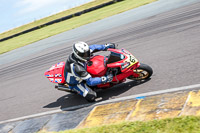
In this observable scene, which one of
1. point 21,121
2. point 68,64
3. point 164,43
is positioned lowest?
point 21,121

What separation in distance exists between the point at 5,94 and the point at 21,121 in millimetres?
3643

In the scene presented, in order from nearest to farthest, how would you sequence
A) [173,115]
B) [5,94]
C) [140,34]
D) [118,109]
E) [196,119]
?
[196,119], [173,115], [118,109], [5,94], [140,34]

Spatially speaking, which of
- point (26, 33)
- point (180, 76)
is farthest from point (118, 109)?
point (26, 33)

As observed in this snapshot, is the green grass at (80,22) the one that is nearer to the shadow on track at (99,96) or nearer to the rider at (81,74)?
the shadow on track at (99,96)

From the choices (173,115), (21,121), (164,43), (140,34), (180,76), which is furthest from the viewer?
(140,34)

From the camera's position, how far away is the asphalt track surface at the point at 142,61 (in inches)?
261

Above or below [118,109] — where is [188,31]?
above

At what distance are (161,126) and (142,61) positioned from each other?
15.3ft

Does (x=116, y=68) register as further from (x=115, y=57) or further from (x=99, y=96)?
(x=99, y=96)

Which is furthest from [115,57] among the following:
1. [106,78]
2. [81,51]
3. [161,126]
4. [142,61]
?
[161,126]

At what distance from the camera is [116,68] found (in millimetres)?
6602

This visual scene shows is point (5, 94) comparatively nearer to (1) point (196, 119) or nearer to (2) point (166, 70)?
(2) point (166, 70)

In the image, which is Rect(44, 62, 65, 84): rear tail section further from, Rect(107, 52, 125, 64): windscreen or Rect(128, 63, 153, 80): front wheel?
Rect(128, 63, 153, 80): front wheel

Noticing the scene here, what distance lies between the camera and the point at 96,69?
6695 mm
